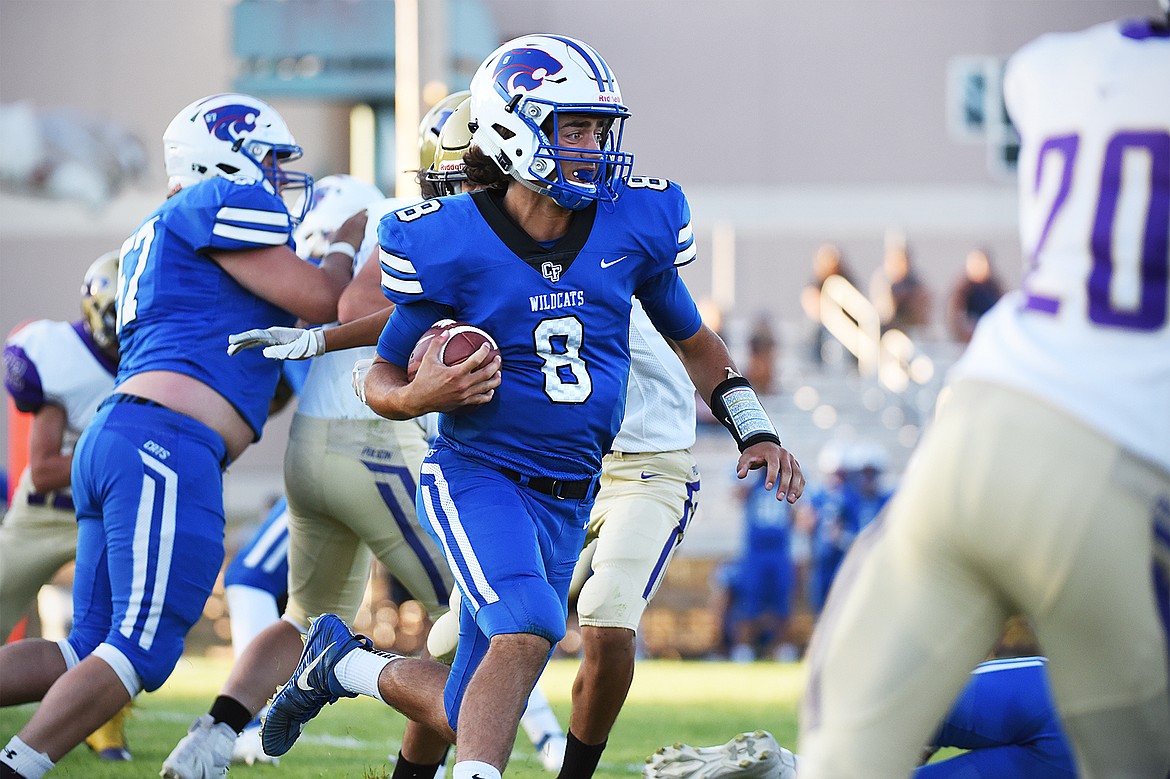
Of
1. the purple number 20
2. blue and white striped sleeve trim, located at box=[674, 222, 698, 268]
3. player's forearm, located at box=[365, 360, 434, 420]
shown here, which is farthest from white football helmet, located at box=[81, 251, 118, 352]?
the purple number 20

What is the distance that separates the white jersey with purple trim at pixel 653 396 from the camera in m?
4.48

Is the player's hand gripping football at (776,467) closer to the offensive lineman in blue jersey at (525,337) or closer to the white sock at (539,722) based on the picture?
the offensive lineman in blue jersey at (525,337)

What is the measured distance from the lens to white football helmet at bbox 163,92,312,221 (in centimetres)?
448

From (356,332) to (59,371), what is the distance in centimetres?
195

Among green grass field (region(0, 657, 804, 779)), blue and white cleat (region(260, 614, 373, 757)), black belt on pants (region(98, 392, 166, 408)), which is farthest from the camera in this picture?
green grass field (region(0, 657, 804, 779))

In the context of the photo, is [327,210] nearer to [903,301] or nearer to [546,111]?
[546,111]

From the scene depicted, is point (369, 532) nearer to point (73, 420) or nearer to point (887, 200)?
point (73, 420)

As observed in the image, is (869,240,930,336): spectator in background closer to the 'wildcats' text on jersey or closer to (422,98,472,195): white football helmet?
(422,98,472,195): white football helmet

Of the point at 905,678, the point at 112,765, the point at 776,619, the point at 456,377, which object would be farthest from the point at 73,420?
the point at 776,619

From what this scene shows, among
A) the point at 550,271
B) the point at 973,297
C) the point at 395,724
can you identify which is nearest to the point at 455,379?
the point at 550,271

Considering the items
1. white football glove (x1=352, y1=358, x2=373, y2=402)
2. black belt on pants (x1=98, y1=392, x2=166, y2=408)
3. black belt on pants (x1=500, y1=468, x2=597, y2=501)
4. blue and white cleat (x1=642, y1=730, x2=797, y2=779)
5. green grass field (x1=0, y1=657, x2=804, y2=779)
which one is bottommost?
green grass field (x1=0, y1=657, x2=804, y2=779)

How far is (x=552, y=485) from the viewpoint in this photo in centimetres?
336

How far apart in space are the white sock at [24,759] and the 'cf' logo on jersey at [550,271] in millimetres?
1884

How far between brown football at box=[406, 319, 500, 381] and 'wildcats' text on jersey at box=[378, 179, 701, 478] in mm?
53
